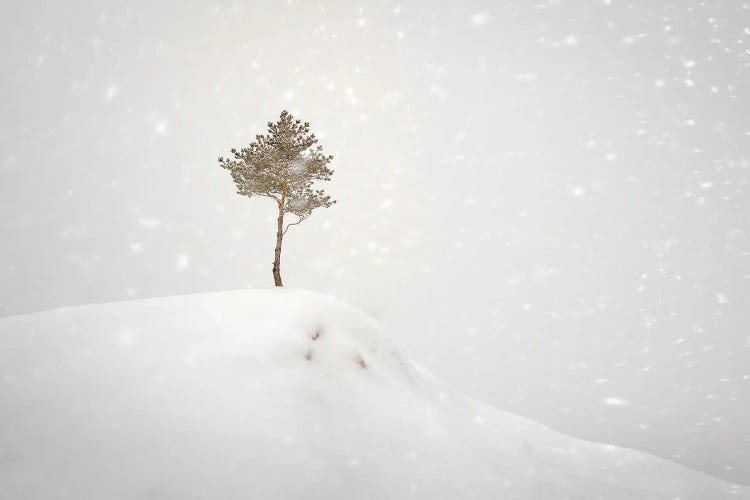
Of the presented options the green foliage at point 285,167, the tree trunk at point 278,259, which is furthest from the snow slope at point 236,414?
the green foliage at point 285,167

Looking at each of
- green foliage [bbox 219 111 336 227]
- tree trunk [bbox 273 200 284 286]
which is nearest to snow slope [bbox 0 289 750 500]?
tree trunk [bbox 273 200 284 286]

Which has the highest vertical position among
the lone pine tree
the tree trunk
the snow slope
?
the lone pine tree

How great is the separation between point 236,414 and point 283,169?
12.0m

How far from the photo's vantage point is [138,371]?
8.74 m

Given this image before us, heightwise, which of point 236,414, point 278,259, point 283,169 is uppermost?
point 283,169

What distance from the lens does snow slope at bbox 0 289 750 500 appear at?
6.86 meters

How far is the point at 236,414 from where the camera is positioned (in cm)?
842

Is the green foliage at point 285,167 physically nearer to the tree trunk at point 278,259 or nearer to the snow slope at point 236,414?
the tree trunk at point 278,259

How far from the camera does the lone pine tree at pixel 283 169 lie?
17344mm

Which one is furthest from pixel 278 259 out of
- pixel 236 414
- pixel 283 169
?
pixel 236 414

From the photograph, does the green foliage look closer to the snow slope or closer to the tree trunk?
the tree trunk

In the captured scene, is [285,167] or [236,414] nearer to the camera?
[236,414]

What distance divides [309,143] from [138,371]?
39.0 feet

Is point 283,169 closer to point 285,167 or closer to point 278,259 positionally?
point 285,167
